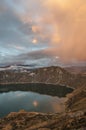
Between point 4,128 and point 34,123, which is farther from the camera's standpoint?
point 34,123

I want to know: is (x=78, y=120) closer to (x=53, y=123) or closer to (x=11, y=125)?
(x=53, y=123)

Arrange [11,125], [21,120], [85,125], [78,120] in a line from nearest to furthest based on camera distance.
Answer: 1. [85,125]
2. [78,120]
3. [11,125]
4. [21,120]

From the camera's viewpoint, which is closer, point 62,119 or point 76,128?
point 76,128

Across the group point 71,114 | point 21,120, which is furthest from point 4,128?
point 71,114

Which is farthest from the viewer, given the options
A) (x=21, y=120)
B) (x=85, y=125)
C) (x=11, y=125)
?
(x=21, y=120)

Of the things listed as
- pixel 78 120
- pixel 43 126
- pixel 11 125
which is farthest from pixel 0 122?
pixel 78 120

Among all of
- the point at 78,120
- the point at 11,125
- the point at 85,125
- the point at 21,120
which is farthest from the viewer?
the point at 21,120

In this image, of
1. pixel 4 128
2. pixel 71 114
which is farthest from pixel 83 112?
pixel 4 128

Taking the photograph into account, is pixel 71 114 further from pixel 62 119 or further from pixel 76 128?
pixel 76 128
